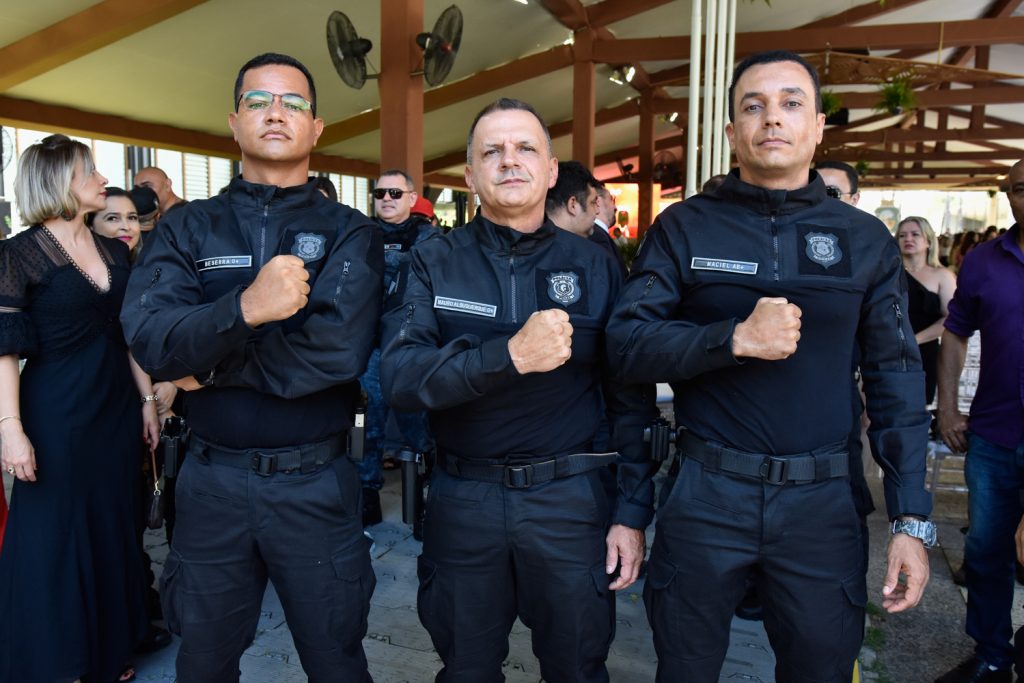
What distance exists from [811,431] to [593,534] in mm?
535

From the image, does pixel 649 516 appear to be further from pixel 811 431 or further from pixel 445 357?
pixel 445 357

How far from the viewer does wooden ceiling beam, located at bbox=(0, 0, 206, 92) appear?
5.49 meters

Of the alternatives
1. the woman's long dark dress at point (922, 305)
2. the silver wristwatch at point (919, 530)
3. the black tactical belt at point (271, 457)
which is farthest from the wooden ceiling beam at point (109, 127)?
the silver wristwatch at point (919, 530)

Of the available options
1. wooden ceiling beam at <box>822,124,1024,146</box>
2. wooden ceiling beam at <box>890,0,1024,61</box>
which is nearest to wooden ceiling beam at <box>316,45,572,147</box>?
wooden ceiling beam at <box>890,0,1024,61</box>

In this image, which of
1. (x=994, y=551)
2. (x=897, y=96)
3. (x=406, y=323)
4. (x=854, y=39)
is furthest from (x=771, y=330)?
(x=897, y=96)

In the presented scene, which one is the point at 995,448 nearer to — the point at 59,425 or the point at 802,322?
the point at 802,322

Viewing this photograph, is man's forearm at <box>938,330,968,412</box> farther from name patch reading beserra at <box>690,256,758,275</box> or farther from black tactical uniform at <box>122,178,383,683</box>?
black tactical uniform at <box>122,178,383,683</box>

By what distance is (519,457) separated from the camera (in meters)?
1.70

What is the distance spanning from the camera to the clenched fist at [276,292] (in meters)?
1.41

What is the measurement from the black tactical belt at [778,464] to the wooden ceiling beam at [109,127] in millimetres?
7894

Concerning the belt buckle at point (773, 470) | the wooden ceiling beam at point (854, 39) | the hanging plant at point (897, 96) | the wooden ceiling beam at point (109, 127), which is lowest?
the belt buckle at point (773, 470)

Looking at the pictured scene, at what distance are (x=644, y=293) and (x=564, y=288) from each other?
0.20 metres

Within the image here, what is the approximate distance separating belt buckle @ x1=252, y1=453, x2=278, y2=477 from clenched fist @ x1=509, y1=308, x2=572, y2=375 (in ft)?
2.22

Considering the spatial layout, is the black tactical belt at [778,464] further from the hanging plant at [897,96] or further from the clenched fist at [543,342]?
the hanging plant at [897,96]
